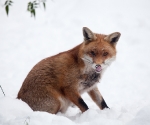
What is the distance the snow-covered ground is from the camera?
734cm

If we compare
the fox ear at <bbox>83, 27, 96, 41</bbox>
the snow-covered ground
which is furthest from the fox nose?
the snow-covered ground

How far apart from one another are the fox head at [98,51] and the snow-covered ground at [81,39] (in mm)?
833

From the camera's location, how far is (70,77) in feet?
16.9

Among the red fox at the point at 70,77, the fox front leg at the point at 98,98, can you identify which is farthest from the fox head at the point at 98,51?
the fox front leg at the point at 98,98

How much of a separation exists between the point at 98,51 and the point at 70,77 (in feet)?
2.20

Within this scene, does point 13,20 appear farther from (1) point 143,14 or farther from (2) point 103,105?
(2) point 103,105

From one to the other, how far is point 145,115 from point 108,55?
5.50ft

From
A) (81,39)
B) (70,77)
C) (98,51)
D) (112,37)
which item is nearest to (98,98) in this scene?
(70,77)

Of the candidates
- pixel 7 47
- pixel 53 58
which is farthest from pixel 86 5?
pixel 53 58

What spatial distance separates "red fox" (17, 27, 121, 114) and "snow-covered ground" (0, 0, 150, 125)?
67cm

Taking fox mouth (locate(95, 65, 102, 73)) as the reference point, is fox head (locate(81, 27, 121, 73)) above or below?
above

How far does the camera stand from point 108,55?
5.11m

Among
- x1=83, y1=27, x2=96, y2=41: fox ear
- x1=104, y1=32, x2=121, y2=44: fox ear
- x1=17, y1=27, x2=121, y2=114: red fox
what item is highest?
x1=83, y1=27, x2=96, y2=41: fox ear

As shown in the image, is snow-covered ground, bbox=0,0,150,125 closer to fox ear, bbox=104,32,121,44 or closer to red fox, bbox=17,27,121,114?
red fox, bbox=17,27,121,114
